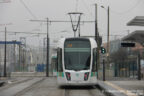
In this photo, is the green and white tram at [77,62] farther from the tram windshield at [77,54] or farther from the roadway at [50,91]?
the roadway at [50,91]

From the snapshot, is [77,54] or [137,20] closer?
[137,20]

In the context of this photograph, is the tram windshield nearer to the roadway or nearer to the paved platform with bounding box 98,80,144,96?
the roadway

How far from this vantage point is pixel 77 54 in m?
20.6

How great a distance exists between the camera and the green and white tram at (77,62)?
66.1 ft

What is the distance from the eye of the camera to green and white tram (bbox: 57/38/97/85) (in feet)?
66.1

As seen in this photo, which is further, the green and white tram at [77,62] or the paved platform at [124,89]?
the green and white tram at [77,62]

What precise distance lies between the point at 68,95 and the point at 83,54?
4.44m

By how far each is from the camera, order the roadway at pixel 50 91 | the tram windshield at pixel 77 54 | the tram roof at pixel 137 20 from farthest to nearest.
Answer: the tram windshield at pixel 77 54, the roadway at pixel 50 91, the tram roof at pixel 137 20

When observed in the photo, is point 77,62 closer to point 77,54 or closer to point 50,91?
point 77,54

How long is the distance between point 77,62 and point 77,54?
0.53m

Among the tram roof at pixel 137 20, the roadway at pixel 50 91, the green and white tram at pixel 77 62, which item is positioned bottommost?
the roadway at pixel 50 91

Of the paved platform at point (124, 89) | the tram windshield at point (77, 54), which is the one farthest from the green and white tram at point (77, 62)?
the paved platform at point (124, 89)

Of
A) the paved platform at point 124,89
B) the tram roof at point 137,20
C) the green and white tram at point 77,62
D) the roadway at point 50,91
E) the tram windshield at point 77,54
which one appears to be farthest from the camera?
the tram windshield at point 77,54

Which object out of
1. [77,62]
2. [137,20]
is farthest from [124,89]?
[137,20]
